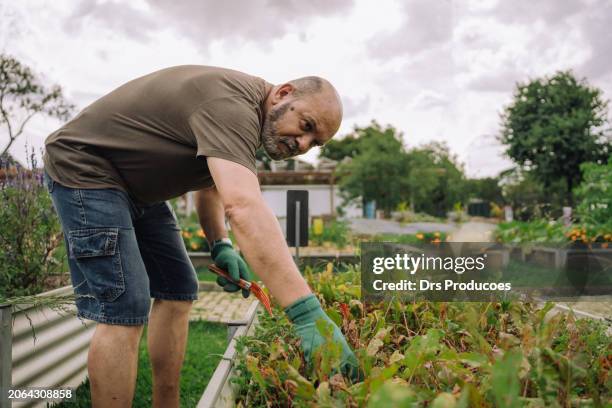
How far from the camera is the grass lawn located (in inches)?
116

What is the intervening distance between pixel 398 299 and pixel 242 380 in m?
0.88

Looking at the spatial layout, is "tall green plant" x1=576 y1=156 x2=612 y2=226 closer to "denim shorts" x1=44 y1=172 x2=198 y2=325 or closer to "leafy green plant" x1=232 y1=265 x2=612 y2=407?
"leafy green plant" x1=232 y1=265 x2=612 y2=407

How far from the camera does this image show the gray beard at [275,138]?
192 cm

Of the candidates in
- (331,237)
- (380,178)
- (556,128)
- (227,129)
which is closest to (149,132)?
(227,129)

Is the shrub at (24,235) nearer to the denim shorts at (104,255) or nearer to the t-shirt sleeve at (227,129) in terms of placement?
the denim shorts at (104,255)

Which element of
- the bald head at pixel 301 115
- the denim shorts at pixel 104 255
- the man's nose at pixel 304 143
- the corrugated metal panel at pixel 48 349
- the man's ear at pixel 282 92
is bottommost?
the corrugated metal panel at pixel 48 349

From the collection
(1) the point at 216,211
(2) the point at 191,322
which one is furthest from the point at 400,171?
(1) the point at 216,211

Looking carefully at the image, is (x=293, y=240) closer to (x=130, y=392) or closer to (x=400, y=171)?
(x=130, y=392)

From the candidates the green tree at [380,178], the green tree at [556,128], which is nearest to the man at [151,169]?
the green tree at [556,128]

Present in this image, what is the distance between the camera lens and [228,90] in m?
1.77

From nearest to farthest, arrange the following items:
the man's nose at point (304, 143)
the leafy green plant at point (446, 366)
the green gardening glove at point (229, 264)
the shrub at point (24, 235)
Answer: the leafy green plant at point (446, 366)
the man's nose at point (304, 143)
the green gardening glove at point (229, 264)
the shrub at point (24, 235)

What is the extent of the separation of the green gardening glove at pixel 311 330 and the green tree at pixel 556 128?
1796 cm

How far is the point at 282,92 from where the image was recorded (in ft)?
6.43

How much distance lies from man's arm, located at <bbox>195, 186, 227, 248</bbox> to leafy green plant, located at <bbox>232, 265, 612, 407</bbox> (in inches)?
33.4
